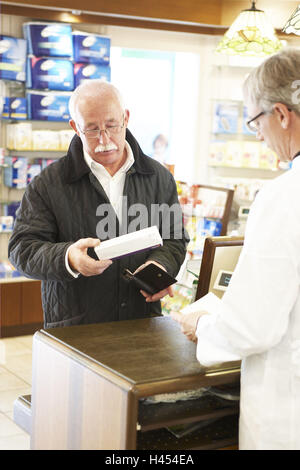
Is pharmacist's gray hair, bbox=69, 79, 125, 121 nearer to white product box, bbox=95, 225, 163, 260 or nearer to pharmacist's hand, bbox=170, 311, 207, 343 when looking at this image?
white product box, bbox=95, 225, 163, 260

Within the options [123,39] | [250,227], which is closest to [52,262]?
[250,227]

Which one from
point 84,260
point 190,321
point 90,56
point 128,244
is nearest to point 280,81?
point 190,321

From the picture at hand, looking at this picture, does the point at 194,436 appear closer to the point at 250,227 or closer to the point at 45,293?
the point at 250,227

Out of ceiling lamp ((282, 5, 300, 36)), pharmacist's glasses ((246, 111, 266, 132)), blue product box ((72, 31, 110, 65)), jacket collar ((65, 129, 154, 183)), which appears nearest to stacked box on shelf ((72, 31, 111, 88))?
blue product box ((72, 31, 110, 65))

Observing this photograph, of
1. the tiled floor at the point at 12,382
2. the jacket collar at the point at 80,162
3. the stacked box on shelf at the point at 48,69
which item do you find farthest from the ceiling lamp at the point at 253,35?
the tiled floor at the point at 12,382

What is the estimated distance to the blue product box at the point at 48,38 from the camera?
19.0 ft

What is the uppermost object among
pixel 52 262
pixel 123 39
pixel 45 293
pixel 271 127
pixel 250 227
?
pixel 123 39

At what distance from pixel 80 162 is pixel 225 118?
4.32m

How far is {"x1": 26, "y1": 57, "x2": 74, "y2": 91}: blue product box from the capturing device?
19.3 ft

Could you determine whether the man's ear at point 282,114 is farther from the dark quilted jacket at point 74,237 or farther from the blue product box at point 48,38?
the blue product box at point 48,38

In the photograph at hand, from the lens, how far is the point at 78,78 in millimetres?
6098

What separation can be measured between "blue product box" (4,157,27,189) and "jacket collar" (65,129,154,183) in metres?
3.13

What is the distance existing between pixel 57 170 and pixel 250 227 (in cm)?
130

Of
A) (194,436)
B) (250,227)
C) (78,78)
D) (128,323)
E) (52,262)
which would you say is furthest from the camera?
(78,78)
